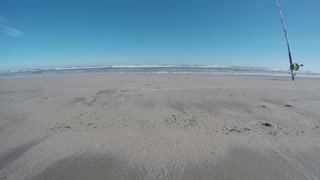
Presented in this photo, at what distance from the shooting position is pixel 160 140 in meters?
3.78

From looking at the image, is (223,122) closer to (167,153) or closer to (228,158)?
(228,158)

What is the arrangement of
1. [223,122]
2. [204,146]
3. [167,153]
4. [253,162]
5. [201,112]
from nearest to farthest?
[253,162], [167,153], [204,146], [223,122], [201,112]

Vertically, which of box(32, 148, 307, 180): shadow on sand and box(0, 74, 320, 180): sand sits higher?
box(0, 74, 320, 180): sand

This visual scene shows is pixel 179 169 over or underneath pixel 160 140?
underneath

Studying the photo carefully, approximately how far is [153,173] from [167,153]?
22.4 inches

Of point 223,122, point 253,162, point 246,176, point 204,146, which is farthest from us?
point 223,122

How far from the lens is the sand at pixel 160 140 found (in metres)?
2.88

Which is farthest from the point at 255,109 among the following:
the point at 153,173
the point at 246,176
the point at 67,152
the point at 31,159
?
the point at 31,159

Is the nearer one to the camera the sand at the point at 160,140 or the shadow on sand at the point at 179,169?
the shadow on sand at the point at 179,169

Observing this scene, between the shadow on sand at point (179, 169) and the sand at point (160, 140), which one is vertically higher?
the sand at point (160, 140)

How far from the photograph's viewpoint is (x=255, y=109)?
18.9 feet

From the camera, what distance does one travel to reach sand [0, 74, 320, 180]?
9.45ft

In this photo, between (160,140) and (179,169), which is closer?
(179,169)

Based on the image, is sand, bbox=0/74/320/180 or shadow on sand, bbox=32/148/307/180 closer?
shadow on sand, bbox=32/148/307/180
